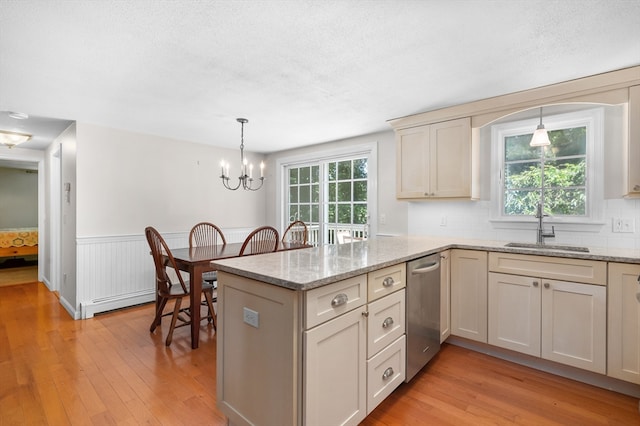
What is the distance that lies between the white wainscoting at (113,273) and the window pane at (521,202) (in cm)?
409

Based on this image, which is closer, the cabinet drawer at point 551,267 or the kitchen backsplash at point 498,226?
the cabinet drawer at point 551,267

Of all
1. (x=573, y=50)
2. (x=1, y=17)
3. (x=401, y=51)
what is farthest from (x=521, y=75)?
(x=1, y=17)

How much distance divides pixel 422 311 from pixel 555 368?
3.71 ft

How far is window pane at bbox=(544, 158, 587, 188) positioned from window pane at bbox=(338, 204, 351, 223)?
2258mm

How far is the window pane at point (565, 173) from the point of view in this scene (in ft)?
8.32

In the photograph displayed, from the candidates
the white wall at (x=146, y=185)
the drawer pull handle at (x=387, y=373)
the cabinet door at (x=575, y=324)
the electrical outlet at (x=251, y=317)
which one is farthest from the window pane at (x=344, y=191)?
the electrical outlet at (x=251, y=317)

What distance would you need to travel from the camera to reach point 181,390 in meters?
2.00

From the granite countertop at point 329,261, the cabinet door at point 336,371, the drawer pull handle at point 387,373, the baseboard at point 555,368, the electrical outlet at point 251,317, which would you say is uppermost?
the granite countertop at point 329,261

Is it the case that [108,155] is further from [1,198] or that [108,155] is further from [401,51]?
[1,198]

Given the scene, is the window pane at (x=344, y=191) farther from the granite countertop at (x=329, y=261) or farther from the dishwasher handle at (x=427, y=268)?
the dishwasher handle at (x=427, y=268)

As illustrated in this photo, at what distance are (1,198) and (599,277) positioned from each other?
1018 centimetres

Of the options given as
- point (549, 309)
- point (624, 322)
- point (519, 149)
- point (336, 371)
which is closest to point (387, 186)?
point (519, 149)

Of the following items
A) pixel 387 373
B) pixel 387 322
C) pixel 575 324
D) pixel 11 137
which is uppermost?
pixel 11 137

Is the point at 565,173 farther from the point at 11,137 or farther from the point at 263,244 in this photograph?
the point at 11,137
